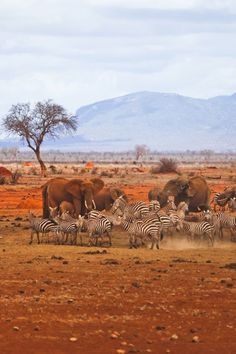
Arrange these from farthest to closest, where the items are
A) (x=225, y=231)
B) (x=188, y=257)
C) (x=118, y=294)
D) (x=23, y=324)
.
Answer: (x=225, y=231), (x=188, y=257), (x=118, y=294), (x=23, y=324)

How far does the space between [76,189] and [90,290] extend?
14487 mm

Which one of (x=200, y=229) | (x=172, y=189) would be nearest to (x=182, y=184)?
(x=172, y=189)

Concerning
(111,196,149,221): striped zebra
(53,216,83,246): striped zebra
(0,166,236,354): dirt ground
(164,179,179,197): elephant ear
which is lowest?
(0,166,236,354): dirt ground

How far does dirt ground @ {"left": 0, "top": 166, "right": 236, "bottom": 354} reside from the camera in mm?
11680

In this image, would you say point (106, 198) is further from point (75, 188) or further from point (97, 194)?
point (75, 188)

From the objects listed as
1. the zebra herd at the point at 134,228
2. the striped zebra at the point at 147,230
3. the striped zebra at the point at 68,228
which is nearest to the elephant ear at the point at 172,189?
the zebra herd at the point at 134,228

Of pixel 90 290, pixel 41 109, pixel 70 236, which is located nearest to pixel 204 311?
pixel 90 290

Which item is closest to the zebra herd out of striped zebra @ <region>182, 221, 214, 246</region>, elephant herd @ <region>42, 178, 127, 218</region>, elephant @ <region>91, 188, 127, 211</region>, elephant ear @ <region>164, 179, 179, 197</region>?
striped zebra @ <region>182, 221, 214, 246</region>

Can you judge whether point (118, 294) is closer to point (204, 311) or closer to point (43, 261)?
point (204, 311)

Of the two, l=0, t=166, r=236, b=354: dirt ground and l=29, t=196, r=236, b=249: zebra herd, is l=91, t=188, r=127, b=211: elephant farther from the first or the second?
l=0, t=166, r=236, b=354: dirt ground

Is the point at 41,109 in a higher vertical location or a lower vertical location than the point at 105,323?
higher

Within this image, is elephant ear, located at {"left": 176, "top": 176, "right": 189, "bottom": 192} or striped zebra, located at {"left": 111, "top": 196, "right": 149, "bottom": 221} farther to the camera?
elephant ear, located at {"left": 176, "top": 176, "right": 189, "bottom": 192}

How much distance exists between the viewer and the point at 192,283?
16078mm

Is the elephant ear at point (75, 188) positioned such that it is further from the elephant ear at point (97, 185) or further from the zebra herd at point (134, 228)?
the zebra herd at point (134, 228)
